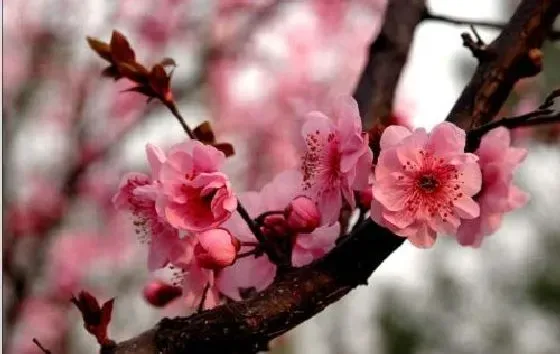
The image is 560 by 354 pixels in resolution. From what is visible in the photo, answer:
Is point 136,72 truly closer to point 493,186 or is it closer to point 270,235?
point 270,235

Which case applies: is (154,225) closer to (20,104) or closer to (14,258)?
(14,258)

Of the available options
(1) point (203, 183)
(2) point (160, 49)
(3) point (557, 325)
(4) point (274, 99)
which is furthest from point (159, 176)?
(3) point (557, 325)

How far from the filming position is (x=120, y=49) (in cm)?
56

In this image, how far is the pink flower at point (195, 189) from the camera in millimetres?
466

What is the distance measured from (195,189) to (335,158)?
9 centimetres

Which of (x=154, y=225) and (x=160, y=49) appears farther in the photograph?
(x=160, y=49)

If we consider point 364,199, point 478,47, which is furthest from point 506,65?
point 364,199

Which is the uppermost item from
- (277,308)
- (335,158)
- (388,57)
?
(388,57)

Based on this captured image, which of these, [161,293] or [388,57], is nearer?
[161,293]

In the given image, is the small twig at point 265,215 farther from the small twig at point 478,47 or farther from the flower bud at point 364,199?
the small twig at point 478,47

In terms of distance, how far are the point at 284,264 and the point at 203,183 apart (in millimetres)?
73

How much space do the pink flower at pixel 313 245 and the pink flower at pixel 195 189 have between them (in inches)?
2.2

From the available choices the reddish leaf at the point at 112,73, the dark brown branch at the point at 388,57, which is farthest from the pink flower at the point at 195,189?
the dark brown branch at the point at 388,57

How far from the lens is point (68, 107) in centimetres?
260
